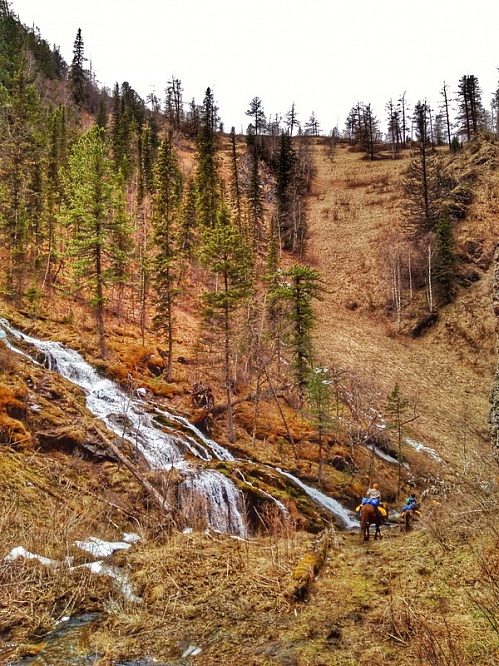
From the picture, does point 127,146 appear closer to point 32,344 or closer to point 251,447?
point 32,344

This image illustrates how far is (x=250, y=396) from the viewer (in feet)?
91.5

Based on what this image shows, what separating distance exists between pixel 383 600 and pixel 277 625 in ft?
4.84

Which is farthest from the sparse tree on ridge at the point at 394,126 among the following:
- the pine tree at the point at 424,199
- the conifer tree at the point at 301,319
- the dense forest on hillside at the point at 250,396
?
the conifer tree at the point at 301,319

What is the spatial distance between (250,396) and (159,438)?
873 centimetres

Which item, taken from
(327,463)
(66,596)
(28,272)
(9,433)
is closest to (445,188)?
(327,463)

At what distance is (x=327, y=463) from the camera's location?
2559 cm

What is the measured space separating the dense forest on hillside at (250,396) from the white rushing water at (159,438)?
0.93 ft

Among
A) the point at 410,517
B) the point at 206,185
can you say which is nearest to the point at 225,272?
the point at 410,517

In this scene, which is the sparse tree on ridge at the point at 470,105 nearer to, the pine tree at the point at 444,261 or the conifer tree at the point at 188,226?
the pine tree at the point at 444,261

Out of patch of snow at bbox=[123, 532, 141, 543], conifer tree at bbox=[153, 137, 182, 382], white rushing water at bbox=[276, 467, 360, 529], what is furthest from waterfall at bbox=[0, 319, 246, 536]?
conifer tree at bbox=[153, 137, 182, 382]

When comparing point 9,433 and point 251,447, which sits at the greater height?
point 9,433

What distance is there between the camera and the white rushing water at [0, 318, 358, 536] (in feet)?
54.4

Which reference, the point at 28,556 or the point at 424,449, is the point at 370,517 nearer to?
the point at 28,556

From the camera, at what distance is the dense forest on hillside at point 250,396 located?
210 inches
